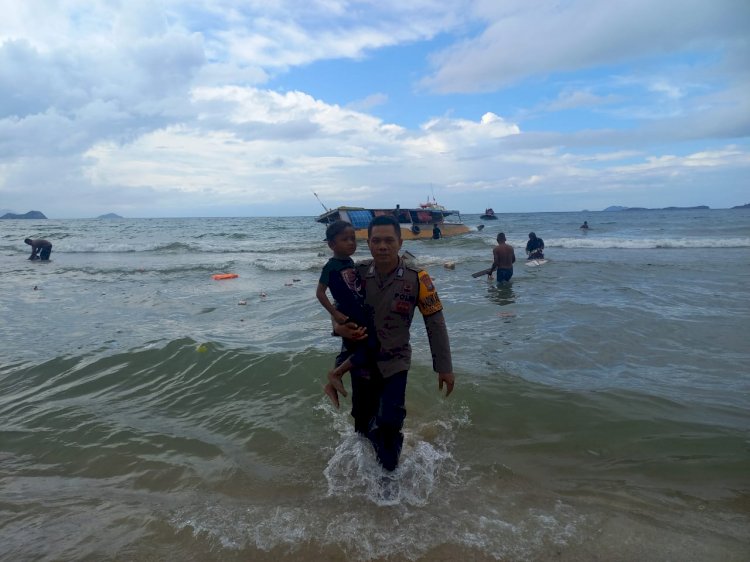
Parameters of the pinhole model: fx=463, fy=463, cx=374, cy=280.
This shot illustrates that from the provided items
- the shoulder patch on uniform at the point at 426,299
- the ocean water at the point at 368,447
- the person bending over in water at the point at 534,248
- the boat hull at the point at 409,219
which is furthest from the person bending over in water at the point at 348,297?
the boat hull at the point at 409,219

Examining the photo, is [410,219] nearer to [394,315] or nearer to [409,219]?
[409,219]

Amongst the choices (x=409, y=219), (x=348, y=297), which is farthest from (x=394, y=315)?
(x=409, y=219)

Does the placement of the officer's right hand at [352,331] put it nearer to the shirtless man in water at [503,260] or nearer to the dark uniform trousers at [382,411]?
the dark uniform trousers at [382,411]

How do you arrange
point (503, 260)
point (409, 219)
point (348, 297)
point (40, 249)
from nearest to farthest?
1. point (348, 297)
2. point (503, 260)
3. point (40, 249)
4. point (409, 219)

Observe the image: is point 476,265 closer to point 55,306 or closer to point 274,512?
point 55,306

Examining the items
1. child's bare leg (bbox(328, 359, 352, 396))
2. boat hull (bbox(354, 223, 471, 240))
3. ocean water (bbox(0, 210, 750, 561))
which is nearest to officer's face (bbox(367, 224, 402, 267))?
child's bare leg (bbox(328, 359, 352, 396))

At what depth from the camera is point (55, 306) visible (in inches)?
430

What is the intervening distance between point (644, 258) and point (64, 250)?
3438 centimetres

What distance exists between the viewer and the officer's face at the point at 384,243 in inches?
127

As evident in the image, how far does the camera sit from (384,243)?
3.23 metres

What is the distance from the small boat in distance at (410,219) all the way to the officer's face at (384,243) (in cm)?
2651

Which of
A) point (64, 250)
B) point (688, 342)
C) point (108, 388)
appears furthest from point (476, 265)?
point (64, 250)

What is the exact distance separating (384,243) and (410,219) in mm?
31323

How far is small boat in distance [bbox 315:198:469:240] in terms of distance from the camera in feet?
100
